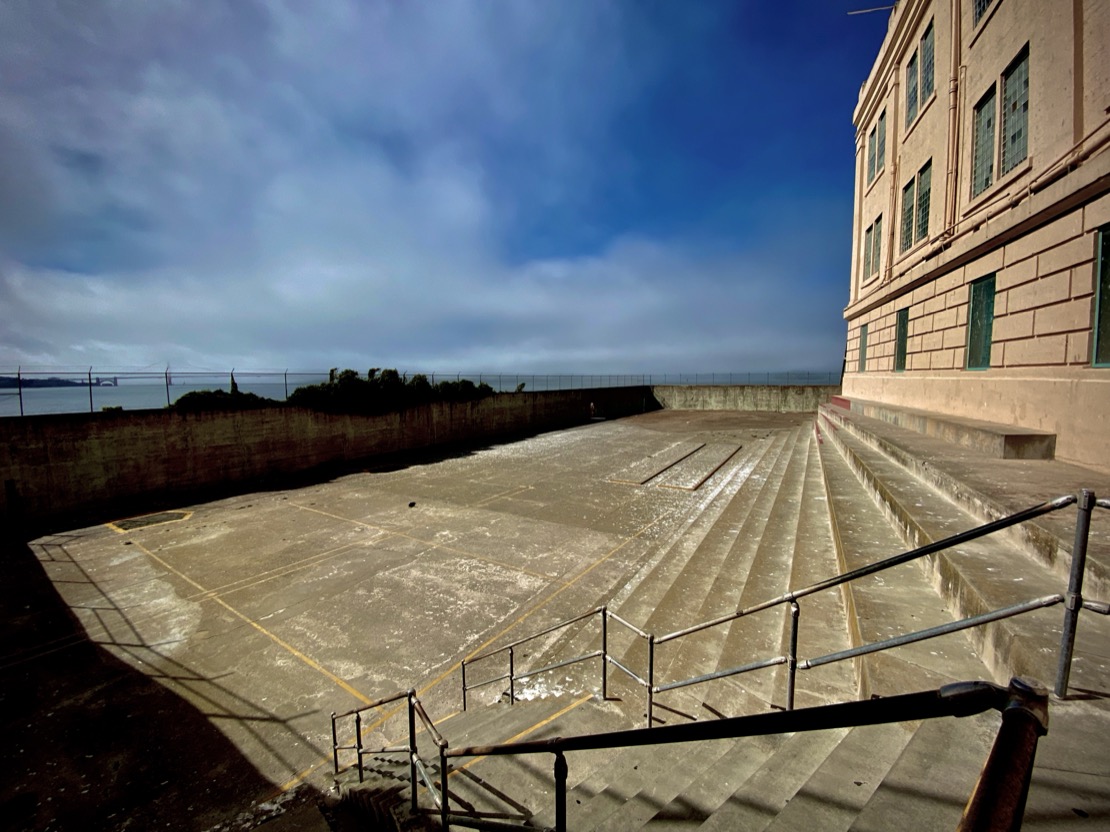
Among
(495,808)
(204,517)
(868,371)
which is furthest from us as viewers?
(868,371)

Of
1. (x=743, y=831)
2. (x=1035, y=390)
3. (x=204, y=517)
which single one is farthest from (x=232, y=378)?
(x=1035, y=390)

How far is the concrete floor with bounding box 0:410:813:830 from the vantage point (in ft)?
17.2

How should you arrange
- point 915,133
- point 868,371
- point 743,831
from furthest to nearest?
point 868,371 < point 915,133 < point 743,831

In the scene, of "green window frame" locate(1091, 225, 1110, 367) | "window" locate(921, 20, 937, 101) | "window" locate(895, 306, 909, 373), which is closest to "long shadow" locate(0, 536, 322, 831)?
"green window frame" locate(1091, 225, 1110, 367)

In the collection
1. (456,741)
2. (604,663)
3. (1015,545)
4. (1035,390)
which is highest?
(1035,390)

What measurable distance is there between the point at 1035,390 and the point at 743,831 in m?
8.80

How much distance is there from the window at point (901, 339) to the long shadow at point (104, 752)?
16622 mm

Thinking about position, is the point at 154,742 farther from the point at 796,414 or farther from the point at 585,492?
the point at 796,414

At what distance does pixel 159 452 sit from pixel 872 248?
88.9ft

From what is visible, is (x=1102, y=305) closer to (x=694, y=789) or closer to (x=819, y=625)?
(x=819, y=625)

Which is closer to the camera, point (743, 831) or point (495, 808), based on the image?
point (743, 831)

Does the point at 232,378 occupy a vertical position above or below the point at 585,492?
above

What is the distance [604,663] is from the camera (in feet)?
18.0

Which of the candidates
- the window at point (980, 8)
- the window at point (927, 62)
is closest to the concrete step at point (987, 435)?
the window at point (980, 8)
